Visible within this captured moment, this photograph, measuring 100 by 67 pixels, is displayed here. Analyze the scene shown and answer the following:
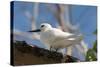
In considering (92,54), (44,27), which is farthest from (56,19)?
(92,54)

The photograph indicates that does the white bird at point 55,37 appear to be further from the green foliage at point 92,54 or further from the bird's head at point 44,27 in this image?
the green foliage at point 92,54

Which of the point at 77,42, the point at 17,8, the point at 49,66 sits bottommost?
the point at 49,66

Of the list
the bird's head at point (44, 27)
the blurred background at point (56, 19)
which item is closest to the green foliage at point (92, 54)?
the blurred background at point (56, 19)

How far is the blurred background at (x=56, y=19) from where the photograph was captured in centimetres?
226

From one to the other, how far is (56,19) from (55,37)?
20cm

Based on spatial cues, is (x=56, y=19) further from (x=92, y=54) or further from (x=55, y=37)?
(x=92, y=54)

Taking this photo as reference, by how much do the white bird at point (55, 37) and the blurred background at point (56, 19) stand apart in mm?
44

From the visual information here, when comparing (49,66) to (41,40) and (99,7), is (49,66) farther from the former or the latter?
(99,7)

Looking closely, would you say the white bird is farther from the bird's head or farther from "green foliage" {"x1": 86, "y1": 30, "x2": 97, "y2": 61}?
"green foliage" {"x1": 86, "y1": 30, "x2": 97, "y2": 61}

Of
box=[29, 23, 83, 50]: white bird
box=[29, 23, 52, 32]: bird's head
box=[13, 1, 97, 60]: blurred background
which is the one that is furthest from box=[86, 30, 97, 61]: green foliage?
box=[29, 23, 52, 32]: bird's head

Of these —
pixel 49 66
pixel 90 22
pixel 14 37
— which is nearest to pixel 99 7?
pixel 90 22

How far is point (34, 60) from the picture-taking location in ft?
7.57

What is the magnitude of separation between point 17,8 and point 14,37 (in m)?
0.30

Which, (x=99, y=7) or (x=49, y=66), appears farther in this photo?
(x=99, y=7)
